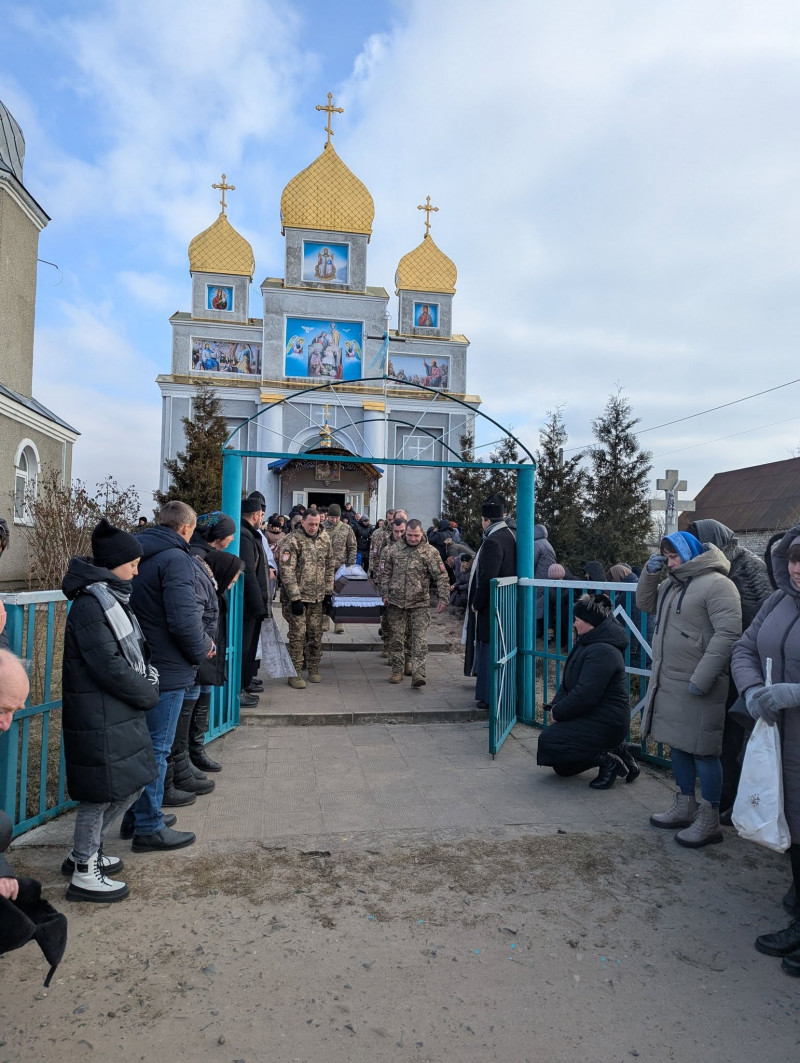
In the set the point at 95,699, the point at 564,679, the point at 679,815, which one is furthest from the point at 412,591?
the point at 95,699

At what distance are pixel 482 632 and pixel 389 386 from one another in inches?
826

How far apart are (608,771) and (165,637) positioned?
121 inches

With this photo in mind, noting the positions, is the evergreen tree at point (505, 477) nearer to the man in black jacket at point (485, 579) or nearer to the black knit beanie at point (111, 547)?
the man in black jacket at point (485, 579)

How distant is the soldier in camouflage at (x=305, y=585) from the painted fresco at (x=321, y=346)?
18839 millimetres

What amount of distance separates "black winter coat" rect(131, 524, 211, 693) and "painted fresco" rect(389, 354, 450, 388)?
24.8 m

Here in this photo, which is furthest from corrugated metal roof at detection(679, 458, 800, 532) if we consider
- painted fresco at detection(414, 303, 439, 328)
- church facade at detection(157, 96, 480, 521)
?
church facade at detection(157, 96, 480, 521)

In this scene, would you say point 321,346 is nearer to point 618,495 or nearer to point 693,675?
point 618,495

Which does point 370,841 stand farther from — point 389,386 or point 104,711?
point 389,386

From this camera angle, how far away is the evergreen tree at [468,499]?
58.0 feet

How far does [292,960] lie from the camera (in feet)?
9.75

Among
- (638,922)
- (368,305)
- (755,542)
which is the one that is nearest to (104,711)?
(638,922)

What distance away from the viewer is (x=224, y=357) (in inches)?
1070

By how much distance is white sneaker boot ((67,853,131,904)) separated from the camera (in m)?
3.41

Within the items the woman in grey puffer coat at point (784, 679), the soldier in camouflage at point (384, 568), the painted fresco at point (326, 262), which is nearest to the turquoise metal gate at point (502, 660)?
the soldier in camouflage at point (384, 568)
